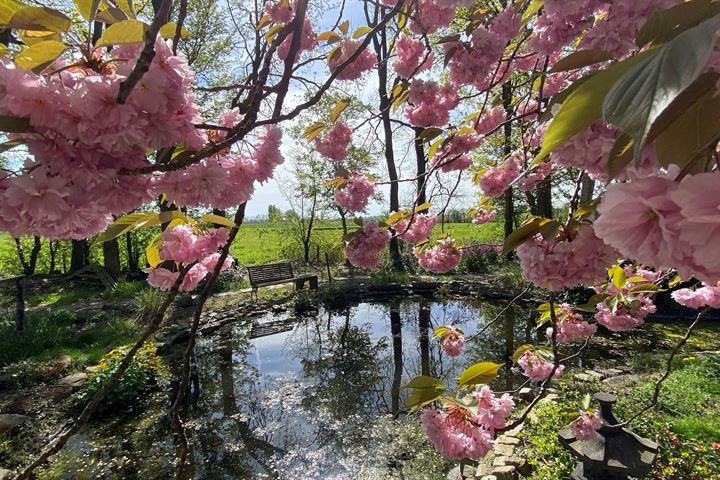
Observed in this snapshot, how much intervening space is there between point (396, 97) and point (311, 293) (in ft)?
25.4

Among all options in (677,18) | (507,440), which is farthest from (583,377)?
(677,18)

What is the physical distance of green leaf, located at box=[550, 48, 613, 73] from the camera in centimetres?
66

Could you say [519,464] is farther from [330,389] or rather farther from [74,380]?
[74,380]

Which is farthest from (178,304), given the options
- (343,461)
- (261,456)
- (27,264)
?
(27,264)

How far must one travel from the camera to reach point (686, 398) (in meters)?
3.48

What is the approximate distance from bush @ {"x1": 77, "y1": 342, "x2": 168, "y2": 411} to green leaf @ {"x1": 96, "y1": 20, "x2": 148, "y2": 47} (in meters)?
4.67

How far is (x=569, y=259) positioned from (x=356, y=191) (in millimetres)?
1439

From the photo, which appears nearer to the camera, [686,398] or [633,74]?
[633,74]

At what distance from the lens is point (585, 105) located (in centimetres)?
40

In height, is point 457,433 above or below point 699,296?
below

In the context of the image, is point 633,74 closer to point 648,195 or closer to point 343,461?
point 648,195

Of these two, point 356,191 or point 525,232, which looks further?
point 356,191

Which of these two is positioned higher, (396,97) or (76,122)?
(396,97)

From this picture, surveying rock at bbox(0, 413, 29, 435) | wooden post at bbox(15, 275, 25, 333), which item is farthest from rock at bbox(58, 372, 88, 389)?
wooden post at bbox(15, 275, 25, 333)
